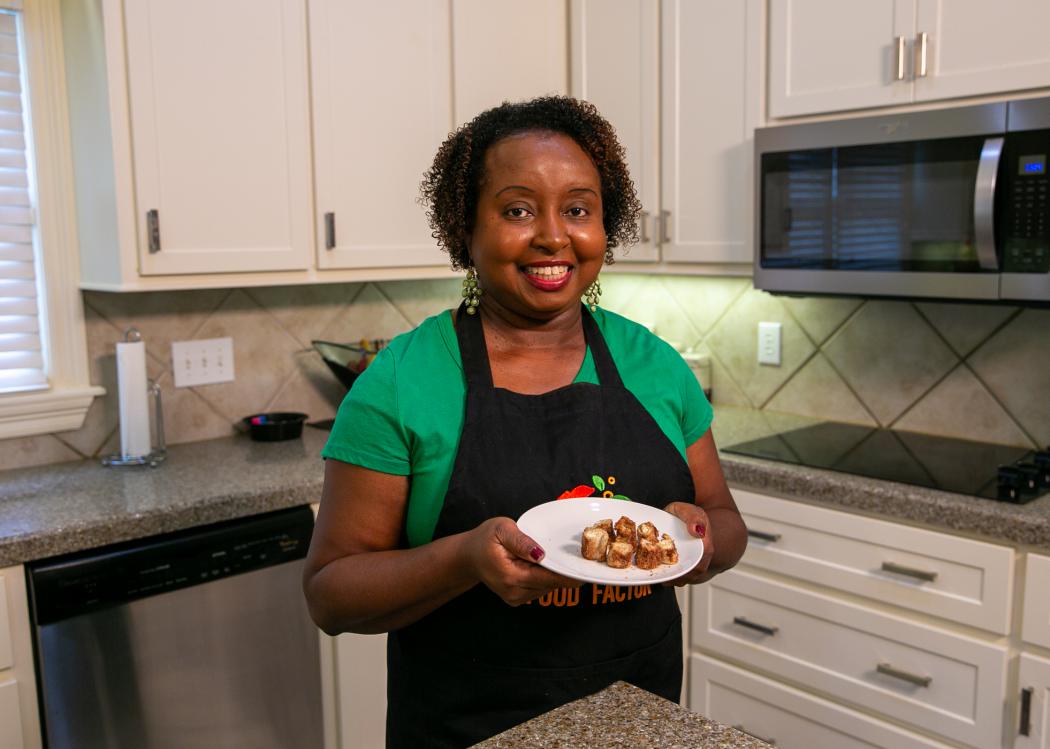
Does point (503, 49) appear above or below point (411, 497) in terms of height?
above

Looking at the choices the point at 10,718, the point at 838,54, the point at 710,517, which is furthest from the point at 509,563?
the point at 838,54

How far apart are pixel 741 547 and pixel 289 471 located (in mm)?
1183

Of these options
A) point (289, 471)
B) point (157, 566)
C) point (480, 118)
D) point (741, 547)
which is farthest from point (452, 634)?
point (289, 471)

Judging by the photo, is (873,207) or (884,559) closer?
(884,559)

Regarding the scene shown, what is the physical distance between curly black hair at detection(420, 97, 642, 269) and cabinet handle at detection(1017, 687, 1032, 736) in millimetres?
1253

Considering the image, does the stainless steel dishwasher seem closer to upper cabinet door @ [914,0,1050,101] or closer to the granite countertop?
the granite countertop

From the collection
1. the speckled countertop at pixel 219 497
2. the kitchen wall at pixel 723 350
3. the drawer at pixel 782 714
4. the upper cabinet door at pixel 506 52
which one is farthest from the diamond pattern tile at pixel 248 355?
the drawer at pixel 782 714

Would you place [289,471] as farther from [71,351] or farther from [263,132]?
[263,132]

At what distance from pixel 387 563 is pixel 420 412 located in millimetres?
187

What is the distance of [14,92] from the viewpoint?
219 cm

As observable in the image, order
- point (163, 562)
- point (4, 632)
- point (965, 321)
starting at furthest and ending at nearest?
point (965, 321) → point (163, 562) → point (4, 632)

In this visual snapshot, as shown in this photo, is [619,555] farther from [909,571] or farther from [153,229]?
[153,229]

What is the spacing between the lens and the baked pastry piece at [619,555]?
1086 millimetres

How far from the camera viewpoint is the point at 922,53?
207 cm
